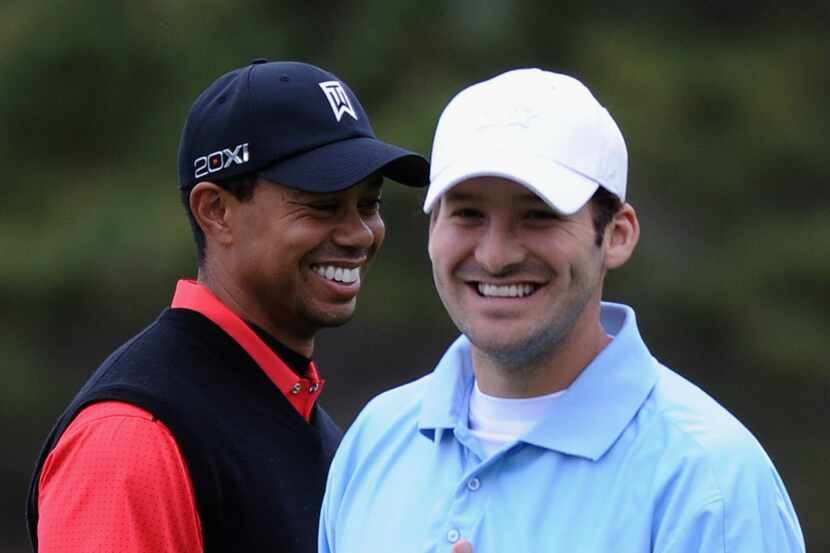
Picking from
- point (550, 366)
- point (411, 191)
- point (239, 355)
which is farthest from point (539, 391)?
point (411, 191)

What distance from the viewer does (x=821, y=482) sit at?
10.2 m

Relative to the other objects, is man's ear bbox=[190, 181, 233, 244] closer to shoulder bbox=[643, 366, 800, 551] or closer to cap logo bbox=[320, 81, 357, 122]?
cap logo bbox=[320, 81, 357, 122]

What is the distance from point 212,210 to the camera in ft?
10.2

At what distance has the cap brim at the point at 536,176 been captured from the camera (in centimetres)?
228

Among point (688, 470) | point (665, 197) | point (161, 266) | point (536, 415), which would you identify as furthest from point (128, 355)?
point (665, 197)

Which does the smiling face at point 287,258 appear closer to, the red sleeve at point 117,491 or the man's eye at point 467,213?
the red sleeve at point 117,491

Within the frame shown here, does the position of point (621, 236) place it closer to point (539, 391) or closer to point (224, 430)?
point (539, 391)

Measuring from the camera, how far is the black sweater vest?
269 centimetres

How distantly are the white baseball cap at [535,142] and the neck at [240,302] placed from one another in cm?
73

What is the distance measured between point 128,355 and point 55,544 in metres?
0.37

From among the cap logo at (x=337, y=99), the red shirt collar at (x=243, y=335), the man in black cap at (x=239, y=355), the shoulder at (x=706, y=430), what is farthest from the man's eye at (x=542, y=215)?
the cap logo at (x=337, y=99)

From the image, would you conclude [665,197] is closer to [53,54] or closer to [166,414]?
[53,54]

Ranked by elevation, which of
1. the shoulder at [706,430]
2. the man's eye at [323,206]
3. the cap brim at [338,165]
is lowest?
the shoulder at [706,430]

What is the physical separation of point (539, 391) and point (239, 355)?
2.52 ft
